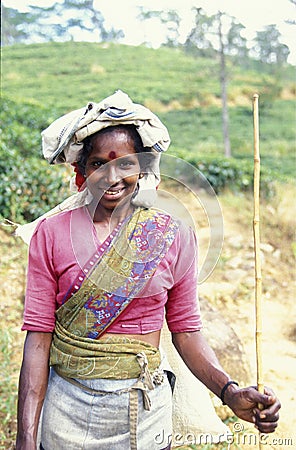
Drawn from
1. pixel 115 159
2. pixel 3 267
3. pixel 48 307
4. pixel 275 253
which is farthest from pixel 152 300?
pixel 275 253

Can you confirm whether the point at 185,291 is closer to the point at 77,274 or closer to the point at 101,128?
the point at 77,274

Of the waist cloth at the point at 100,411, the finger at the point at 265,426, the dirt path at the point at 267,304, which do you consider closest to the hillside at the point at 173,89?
the dirt path at the point at 267,304

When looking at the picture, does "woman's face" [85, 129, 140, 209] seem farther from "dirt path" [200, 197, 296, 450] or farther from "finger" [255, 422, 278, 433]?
"dirt path" [200, 197, 296, 450]

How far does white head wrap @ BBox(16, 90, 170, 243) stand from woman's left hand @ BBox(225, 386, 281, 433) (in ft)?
1.73

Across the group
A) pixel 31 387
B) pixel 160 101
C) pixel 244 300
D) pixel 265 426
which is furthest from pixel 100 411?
pixel 160 101

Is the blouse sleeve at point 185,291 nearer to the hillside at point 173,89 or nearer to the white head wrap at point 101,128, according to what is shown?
the white head wrap at point 101,128

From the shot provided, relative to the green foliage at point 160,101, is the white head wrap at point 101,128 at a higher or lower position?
higher

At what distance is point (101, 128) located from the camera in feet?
4.32

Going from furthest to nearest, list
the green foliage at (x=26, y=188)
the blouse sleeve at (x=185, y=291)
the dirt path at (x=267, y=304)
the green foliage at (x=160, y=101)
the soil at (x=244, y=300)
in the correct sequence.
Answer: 1. the green foliage at (x=160, y=101)
2. the green foliage at (x=26, y=188)
3. the dirt path at (x=267, y=304)
4. the soil at (x=244, y=300)
5. the blouse sleeve at (x=185, y=291)

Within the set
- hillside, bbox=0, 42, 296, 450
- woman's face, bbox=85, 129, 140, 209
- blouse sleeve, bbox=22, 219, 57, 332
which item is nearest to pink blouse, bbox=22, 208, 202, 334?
blouse sleeve, bbox=22, 219, 57, 332

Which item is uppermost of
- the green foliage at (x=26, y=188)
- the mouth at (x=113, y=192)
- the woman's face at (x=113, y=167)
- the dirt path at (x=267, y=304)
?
the woman's face at (x=113, y=167)

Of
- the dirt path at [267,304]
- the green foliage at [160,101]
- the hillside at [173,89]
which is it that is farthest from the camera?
the hillside at [173,89]

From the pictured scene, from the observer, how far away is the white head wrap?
1.31 meters

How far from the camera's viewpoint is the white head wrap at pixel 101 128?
4.31 ft
